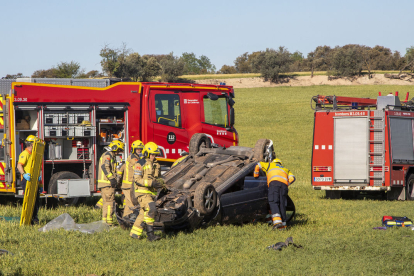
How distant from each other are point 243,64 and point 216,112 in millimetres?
110237

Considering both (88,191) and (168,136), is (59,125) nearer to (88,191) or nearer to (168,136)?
(88,191)

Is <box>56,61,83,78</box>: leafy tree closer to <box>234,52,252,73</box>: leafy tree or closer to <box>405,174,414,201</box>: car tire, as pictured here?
<box>405,174,414,201</box>: car tire

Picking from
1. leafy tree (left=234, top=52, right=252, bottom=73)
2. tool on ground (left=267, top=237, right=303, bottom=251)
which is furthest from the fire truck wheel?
leafy tree (left=234, top=52, right=252, bottom=73)

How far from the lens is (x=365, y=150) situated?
45.9 ft

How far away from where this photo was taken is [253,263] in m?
7.00

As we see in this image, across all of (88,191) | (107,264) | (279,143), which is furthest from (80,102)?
(279,143)

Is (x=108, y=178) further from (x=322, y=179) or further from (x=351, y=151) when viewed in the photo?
(x=351, y=151)

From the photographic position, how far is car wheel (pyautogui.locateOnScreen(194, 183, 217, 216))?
29.1ft

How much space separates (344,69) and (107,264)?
69.1 meters

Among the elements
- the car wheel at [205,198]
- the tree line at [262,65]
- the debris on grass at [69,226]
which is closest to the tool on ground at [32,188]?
the debris on grass at [69,226]

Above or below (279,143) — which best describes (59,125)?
above

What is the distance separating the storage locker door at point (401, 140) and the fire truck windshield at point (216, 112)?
4.65 metres

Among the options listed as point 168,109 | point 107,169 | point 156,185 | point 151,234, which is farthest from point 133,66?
point 151,234

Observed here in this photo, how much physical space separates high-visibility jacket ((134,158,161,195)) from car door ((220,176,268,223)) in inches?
60.4
